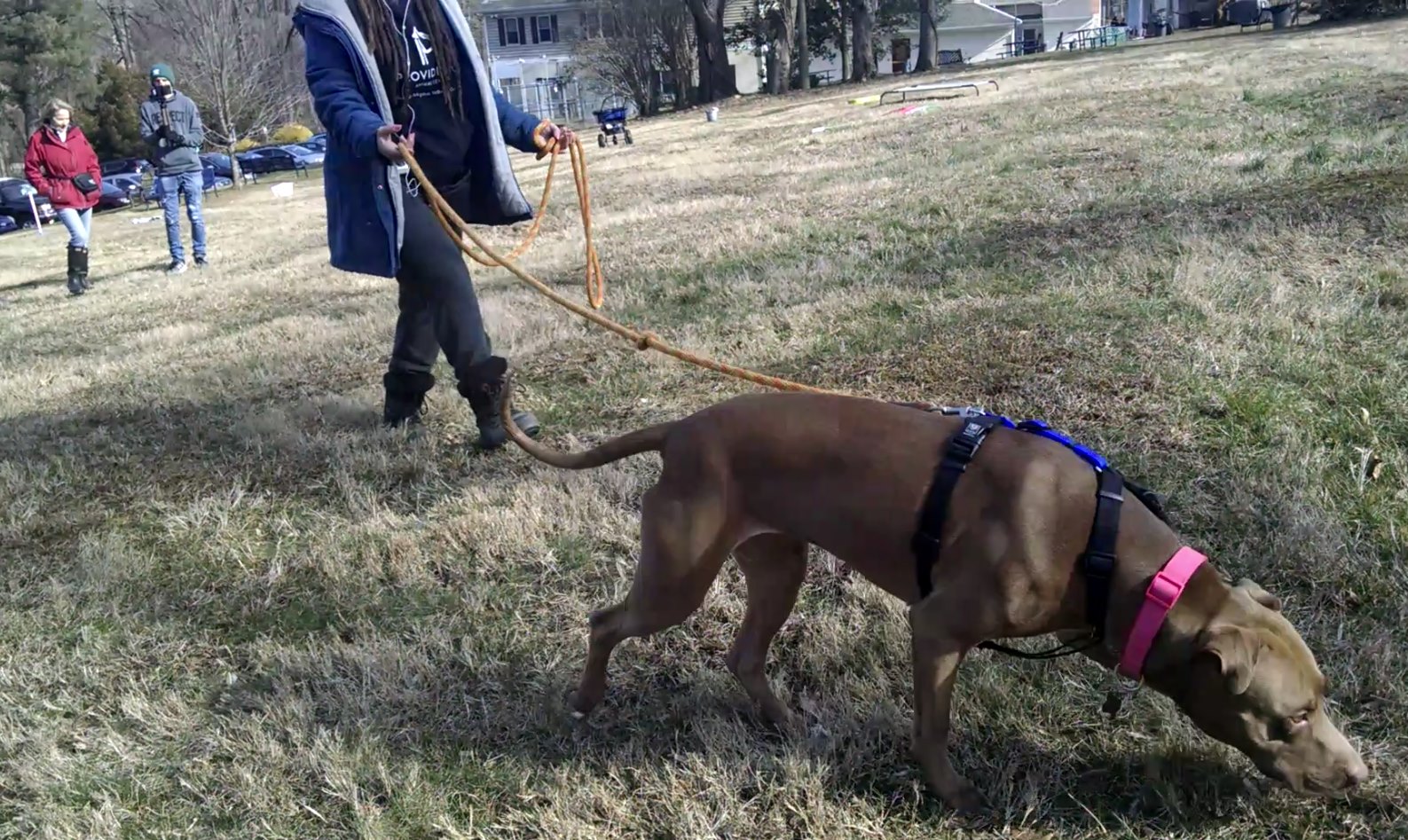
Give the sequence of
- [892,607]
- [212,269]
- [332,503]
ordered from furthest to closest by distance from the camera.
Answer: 1. [212,269]
2. [332,503]
3. [892,607]

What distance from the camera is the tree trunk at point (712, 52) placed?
4319 centimetres

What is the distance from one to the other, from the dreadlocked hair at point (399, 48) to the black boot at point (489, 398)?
112cm

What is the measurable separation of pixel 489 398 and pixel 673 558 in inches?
98.4

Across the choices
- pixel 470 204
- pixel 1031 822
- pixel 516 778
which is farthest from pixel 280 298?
pixel 1031 822

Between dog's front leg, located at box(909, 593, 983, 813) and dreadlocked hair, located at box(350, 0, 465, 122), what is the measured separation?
330 cm

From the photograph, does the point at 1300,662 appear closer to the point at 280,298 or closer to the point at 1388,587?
the point at 1388,587

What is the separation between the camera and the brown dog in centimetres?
228

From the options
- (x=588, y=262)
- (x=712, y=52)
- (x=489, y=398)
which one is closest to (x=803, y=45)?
(x=712, y=52)

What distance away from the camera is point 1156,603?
2.27 meters

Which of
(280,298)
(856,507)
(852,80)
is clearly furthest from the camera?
(852,80)

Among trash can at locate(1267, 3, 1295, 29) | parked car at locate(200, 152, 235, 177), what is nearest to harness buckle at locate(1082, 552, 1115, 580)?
parked car at locate(200, 152, 235, 177)

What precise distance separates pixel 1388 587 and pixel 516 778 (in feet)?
8.26

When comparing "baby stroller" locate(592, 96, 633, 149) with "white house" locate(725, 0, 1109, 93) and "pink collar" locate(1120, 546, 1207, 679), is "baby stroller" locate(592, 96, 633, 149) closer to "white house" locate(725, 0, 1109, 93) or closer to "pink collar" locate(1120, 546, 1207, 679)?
"white house" locate(725, 0, 1109, 93)

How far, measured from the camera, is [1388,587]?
122 inches
